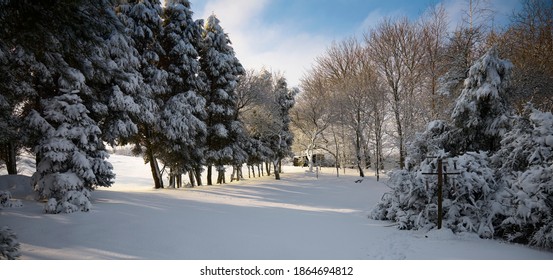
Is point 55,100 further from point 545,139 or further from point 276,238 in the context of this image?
point 545,139

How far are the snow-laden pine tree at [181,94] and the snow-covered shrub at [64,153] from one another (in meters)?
5.55

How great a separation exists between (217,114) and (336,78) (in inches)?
508

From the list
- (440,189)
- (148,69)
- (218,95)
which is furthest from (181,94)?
(440,189)

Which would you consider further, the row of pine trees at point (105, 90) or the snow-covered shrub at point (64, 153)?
the snow-covered shrub at point (64, 153)

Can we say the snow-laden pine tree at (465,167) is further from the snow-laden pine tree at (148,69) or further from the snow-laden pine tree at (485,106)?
the snow-laden pine tree at (148,69)

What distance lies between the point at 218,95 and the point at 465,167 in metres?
14.4

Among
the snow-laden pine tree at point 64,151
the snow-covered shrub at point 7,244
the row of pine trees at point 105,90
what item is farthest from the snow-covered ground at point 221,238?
the row of pine trees at point 105,90

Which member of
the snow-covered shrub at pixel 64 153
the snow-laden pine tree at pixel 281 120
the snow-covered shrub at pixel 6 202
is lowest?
the snow-covered shrub at pixel 6 202

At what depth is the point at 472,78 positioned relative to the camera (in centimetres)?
857

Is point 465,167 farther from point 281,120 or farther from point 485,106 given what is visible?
point 281,120

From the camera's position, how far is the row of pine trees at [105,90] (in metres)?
4.57

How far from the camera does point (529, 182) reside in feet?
17.3

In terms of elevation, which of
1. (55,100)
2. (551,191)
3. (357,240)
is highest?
(55,100)
